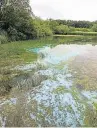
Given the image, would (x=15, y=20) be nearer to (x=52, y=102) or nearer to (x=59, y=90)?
(x=59, y=90)

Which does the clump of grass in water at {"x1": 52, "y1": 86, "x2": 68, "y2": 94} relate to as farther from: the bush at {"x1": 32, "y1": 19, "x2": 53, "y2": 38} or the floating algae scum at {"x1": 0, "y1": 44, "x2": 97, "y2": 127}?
the bush at {"x1": 32, "y1": 19, "x2": 53, "y2": 38}

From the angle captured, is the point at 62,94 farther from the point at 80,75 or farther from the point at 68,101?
the point at 80,75

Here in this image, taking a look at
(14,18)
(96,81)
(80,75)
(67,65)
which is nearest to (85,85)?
(96,81)

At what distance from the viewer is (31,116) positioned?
609 centimetres

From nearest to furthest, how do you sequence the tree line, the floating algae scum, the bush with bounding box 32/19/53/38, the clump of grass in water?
the floating algae scum, the clump of grass in water, the tree line, the bush with bounding box 32/19/53/38

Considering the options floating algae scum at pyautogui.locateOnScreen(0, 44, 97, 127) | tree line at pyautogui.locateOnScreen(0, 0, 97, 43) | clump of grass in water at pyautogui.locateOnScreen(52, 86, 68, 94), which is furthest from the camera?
tree line at pyautogui.locateOnScreen(0, 0, 97, 43)

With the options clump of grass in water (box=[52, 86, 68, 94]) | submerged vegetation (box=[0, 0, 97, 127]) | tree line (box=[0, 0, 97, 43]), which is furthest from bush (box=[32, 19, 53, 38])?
clump of grass in water (box=[52, 86, 68, 94])

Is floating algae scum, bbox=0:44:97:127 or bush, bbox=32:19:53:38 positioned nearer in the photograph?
floating algae scum, bbox=0:44:97:127

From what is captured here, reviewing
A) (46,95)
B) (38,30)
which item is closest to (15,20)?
(38,30)

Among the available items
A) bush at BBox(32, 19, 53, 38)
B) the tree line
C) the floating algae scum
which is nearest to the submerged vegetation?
the floating algae scum

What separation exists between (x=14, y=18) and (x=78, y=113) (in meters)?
29.1

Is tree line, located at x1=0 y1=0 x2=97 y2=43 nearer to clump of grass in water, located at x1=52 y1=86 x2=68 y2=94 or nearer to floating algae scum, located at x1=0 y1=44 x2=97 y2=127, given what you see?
floating algae scum, located at x1=0 y1=44 x2=97 y2=127

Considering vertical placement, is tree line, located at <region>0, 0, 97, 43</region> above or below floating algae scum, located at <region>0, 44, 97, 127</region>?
above

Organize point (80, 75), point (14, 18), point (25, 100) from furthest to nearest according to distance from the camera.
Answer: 1. point (14, 18)
2. point (80, 75)
3. point (25, 100)
